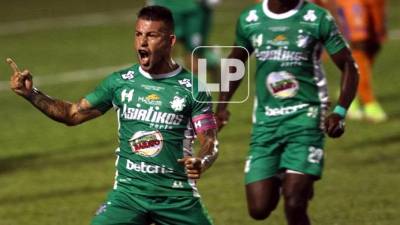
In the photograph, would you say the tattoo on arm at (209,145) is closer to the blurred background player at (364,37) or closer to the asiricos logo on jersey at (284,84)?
the asiricos logo on jersey at (284,84)

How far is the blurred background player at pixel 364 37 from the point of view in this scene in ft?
57.8

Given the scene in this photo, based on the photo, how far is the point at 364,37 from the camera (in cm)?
1769

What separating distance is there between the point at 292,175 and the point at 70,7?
903 inches

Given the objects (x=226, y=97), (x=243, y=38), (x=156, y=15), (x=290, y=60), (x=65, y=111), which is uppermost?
(x=156, y=15)

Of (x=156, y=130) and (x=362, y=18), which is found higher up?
(x=156, y=130)

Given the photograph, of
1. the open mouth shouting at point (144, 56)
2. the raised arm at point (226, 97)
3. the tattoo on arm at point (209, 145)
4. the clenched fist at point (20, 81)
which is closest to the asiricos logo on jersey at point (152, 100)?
the open mouth shouting at point (144, 56)

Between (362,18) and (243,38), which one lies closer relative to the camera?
(243,38)

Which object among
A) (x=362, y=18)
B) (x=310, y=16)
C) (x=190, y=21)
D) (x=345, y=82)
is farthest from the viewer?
(x=190, y=21)

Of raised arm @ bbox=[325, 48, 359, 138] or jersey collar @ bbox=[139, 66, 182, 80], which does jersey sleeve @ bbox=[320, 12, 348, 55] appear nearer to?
raised arm @ bbox=[325, 48, 359, 138]

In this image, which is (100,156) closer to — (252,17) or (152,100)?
(252,17)

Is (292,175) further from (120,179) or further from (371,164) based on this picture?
(371,164)

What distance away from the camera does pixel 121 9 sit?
3228 centimetres

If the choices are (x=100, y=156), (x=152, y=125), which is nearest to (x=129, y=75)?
(x=152, y=125)

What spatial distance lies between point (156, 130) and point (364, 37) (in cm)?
930
